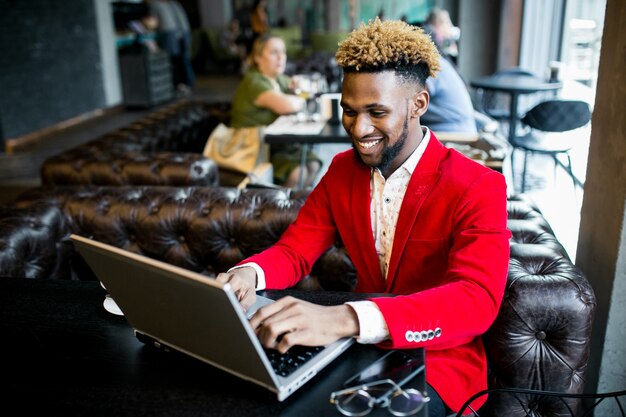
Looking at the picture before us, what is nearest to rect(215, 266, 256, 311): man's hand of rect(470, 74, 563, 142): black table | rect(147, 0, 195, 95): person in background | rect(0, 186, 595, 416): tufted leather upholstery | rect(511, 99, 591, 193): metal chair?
rect(0, 186, 595, 416): tufted leather upholstery

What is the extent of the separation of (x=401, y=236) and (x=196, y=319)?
62cm

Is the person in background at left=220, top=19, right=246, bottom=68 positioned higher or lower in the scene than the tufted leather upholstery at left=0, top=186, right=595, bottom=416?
higher

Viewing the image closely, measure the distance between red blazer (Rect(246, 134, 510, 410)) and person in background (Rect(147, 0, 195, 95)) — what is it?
9.60m

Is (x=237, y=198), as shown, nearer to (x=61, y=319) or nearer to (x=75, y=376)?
(x=61, y=319)

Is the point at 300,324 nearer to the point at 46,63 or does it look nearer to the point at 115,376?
the point at 115,376

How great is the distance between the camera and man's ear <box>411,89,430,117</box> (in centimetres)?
141

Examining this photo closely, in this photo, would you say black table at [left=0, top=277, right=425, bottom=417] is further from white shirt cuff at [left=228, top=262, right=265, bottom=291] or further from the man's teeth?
the man's teeth

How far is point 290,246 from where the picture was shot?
1.61m

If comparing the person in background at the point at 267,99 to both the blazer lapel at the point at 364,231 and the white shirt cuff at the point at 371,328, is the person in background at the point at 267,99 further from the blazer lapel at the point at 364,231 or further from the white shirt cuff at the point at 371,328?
the white shirt cuff at the point at 371,328

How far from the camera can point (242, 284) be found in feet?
4.43

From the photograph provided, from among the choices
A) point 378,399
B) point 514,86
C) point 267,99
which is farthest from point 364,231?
point 514,86

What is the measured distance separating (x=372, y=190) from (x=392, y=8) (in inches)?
514

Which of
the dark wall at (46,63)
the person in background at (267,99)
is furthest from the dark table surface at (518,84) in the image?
the dark wall at (46,63)

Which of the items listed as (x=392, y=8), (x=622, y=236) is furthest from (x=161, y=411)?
(x=392, y=8)
